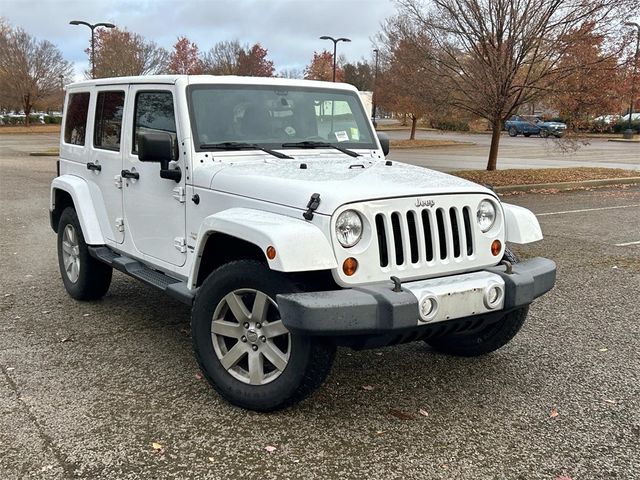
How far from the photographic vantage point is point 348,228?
3.31m

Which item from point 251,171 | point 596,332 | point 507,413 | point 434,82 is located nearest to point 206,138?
point 251,171

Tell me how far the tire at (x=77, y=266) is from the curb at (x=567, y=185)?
10042mm

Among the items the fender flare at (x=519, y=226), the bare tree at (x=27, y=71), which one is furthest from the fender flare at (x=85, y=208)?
the bare tree at (x=27, y=71)

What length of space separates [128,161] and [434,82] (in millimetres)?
10981

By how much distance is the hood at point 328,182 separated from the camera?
3387 mm

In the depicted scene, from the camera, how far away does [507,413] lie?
12.1ft

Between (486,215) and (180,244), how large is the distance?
1987 mm

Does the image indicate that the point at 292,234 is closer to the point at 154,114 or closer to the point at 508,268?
the point at 508,268

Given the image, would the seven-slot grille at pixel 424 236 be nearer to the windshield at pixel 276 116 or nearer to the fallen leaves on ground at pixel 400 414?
the fallen leaves on ground at pixel 400 414

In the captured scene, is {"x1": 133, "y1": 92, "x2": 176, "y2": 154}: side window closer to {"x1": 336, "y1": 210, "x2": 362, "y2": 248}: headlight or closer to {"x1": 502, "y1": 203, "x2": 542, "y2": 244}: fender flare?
{"x1": 336, "y1": 210, "x2": 362, "y2": 248}: headlight

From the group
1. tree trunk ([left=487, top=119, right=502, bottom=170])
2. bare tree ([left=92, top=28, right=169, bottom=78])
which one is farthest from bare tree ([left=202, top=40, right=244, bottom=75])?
tree trunk ([left=487, top=119, right=502, bottom=170])

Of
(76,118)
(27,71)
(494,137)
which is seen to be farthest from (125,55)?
(76,118)

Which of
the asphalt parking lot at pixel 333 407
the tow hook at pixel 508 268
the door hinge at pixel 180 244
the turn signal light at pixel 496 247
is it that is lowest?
the asphalt parking lot at pixel 333 407

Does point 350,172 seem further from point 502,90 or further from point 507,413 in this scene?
point 502,90
